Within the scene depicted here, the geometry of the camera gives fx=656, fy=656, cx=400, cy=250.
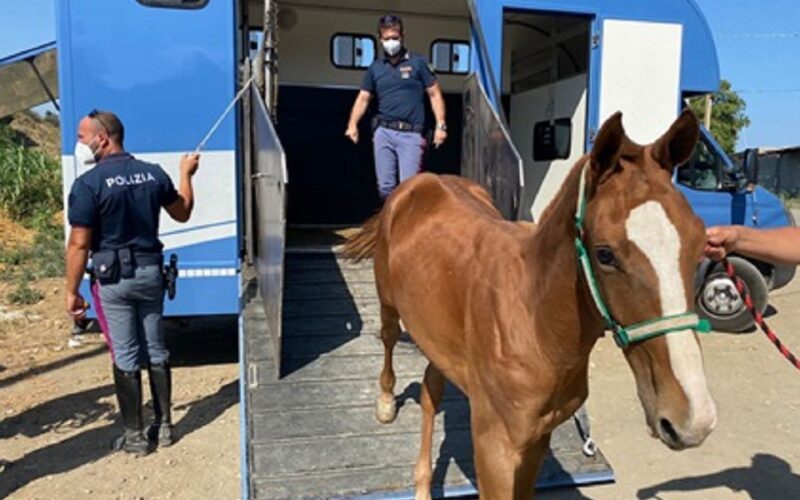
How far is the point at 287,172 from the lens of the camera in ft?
18.1

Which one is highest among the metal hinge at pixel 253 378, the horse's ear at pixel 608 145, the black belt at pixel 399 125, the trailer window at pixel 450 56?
the trailer window at pixel 450 56

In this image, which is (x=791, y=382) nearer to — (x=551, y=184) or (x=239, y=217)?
(x=551, y=184)

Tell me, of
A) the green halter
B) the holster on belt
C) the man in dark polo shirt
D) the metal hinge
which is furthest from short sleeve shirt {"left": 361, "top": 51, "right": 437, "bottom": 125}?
the green halter

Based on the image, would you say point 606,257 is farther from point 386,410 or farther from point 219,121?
point 219,121

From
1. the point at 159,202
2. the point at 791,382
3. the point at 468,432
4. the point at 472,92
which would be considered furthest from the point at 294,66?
the point at 791,382

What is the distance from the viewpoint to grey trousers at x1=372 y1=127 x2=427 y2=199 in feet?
17.3

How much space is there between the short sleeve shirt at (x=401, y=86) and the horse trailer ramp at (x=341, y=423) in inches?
63.8

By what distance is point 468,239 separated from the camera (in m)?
2.86

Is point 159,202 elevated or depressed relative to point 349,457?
elevated

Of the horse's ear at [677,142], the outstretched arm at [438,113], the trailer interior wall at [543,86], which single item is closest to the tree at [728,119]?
the trailer interior wall at [543,86]

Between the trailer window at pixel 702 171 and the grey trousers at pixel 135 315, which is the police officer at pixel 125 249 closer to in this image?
the grey trousers at pixel 135 315

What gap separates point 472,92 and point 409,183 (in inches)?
75.8

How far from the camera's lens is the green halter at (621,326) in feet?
5.22

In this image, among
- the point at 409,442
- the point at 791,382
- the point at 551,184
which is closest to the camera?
the point at 409,442
